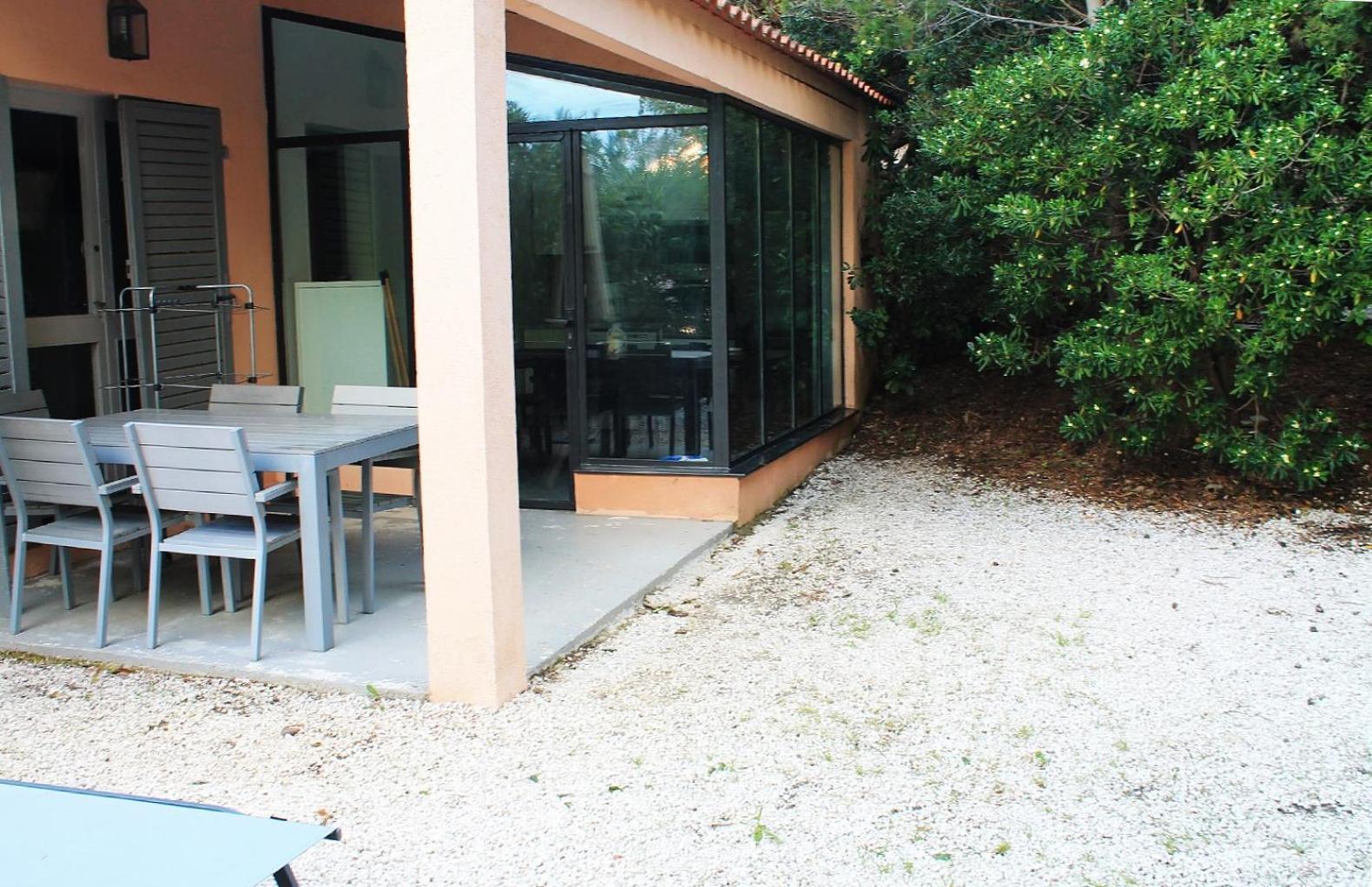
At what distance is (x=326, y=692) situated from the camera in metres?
4.72

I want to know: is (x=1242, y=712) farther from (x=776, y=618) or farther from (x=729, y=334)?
(x=729, y=334)

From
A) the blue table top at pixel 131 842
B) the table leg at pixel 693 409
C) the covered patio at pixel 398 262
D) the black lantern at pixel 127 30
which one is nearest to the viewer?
the blue table top at pixel 131 842

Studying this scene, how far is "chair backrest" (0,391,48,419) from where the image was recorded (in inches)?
222

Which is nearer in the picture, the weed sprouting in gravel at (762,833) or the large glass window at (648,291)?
the weed sprouting in gravel at (762,833)

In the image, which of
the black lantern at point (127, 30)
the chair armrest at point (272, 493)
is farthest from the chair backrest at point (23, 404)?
the black lantern at point (127, 30)

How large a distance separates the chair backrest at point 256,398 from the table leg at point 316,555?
1.30m

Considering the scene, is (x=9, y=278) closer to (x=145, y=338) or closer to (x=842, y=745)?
(x=145, y=338)

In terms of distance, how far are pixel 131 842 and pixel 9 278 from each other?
447 centimetres

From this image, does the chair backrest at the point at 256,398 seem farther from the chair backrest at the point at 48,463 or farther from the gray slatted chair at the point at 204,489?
the gray slatted chair at the point at 204,489

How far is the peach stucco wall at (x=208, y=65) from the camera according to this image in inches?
239

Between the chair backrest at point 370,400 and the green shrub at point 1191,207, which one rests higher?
the green shrub at point 1191,207

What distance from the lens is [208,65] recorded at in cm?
725

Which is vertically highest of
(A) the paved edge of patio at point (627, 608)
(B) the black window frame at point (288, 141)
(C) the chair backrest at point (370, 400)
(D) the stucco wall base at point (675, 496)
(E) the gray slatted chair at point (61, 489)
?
(B) the black window frame at point (288, 141)

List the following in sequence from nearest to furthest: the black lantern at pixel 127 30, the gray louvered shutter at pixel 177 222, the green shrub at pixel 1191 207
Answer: the black lantern at pixel 127 30 < the gray louvered shutter at pixel 177 222 < the green shrub at pixel 1191 207
